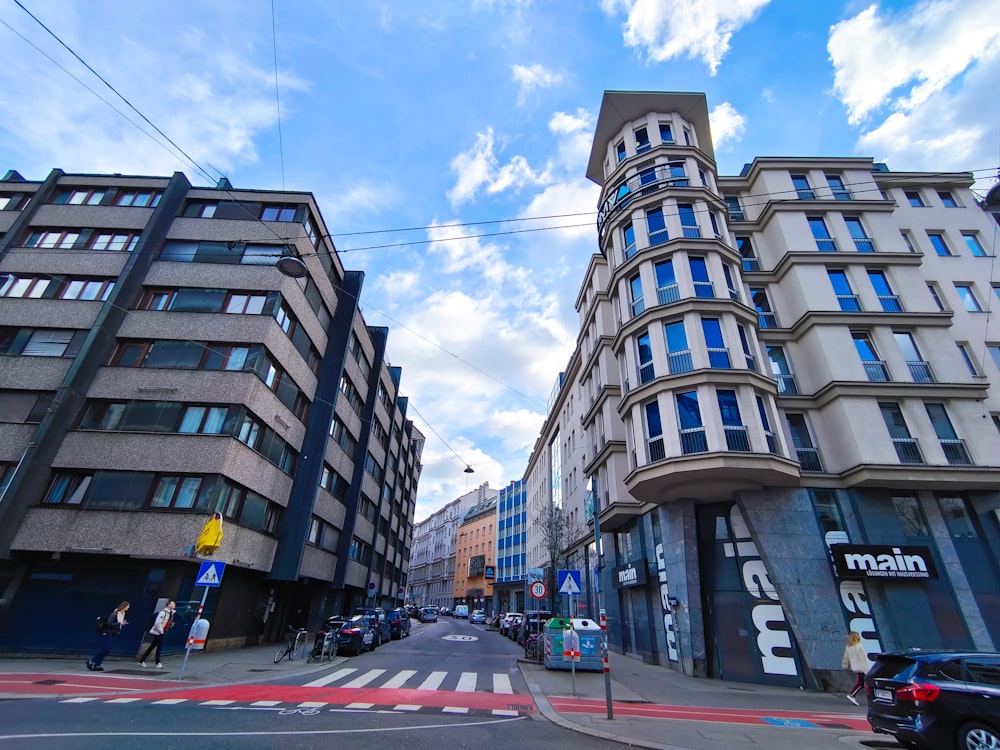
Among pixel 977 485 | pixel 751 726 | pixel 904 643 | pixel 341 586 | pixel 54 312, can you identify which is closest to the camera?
pixel 751 726

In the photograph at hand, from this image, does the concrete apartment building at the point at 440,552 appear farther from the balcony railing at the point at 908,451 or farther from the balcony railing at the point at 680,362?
the balcony railing at the point at 908,451

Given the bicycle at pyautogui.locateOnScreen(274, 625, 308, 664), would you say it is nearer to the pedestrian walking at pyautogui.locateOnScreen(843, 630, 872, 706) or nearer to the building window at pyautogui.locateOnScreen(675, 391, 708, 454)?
the building window at pyautogui.locateOnScreen(675, 391, 708, 454)

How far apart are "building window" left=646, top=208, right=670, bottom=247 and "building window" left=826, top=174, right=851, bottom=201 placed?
9498 mm

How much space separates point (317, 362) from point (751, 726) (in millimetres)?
23666

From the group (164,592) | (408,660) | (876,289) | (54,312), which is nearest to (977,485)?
(876,289)

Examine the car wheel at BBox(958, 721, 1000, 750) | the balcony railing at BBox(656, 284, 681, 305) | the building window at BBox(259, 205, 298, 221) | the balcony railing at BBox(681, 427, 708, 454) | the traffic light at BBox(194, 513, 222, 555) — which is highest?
the building window at BBox(259, 205, 298, 221)

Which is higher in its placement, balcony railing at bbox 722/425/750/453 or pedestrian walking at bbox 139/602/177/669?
balcony railing at bbox 722/425/750/453

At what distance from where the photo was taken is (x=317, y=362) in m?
25.5

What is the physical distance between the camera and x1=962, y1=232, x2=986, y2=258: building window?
77.4ft

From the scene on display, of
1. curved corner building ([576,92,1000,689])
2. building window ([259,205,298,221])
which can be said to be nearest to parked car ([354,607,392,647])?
curved corner building ([576,92,1000,689])

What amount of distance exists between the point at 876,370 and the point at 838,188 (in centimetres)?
1060

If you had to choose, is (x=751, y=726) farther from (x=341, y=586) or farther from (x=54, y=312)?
(x=54, y=312)

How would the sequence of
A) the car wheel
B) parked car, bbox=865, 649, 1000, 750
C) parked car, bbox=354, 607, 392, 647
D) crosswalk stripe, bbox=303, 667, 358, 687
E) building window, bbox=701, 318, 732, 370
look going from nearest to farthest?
the car wheel, parked car, bbox=865, 649, 1000, 750, crosswalk stripe, bbox=303, 667, 358, 687, building window, bbox=701, 318, 732, 370, parked car, bbox=354, 607, 392, 647

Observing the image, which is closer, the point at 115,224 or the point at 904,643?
the point at 904,643
